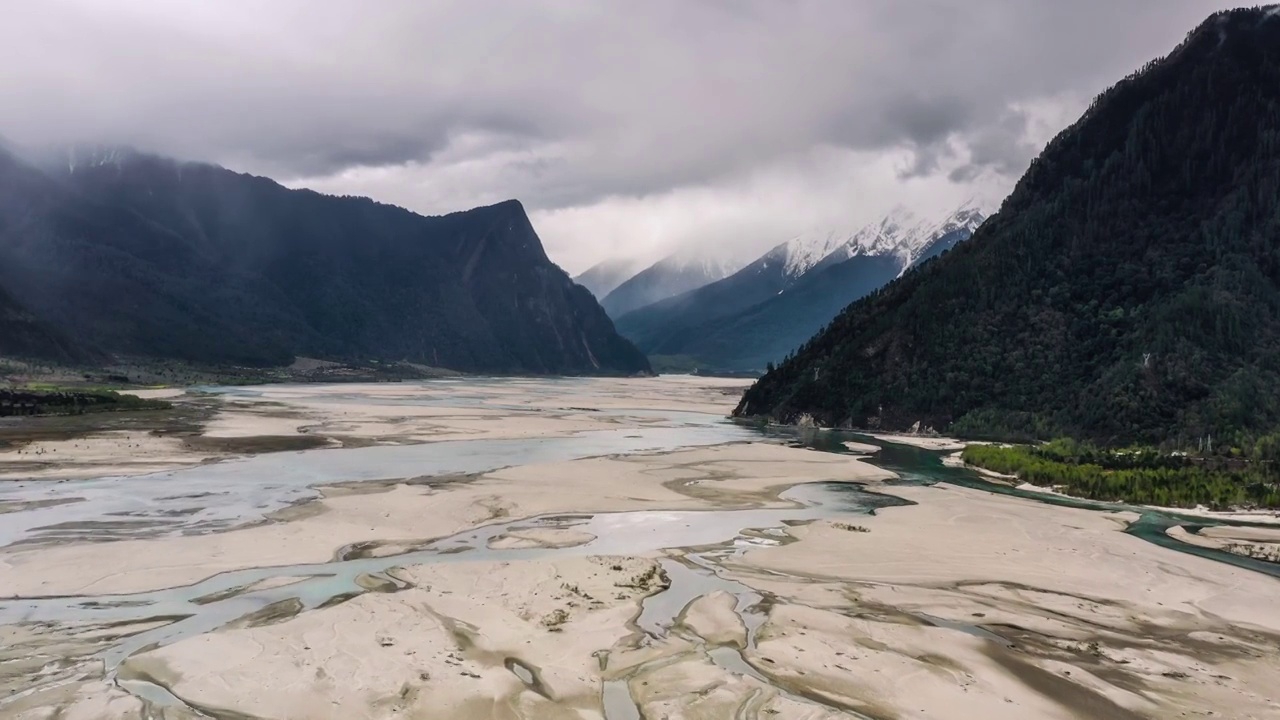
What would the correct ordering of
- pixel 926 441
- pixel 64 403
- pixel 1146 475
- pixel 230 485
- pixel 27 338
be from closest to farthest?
pixel 230 485
pixel 1146 475
pixel 926 441
pixel 64 403
pixel 27 338

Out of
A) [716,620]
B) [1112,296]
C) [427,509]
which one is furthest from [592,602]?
[1112,296]

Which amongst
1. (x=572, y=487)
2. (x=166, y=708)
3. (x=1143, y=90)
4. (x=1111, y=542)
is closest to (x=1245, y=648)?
(x=1111, y=542)

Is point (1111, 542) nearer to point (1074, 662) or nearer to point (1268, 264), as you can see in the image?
point (1074, 662)

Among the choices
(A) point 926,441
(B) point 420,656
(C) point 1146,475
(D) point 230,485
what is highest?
(C) point 1146,475

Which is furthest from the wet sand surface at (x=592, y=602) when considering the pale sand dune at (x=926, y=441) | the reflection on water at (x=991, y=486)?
the pale sand dune at (x=926, y=441)

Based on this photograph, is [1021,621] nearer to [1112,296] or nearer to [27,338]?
[1112,296]

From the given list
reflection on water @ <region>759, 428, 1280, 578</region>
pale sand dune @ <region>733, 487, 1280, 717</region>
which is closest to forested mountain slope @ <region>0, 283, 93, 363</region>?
reflection on water @ <region>759, 428, 1280, 578</region>

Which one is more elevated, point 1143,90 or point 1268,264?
point 1143,90

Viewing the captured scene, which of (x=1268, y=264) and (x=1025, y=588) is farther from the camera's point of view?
(x=1268, y=264)
